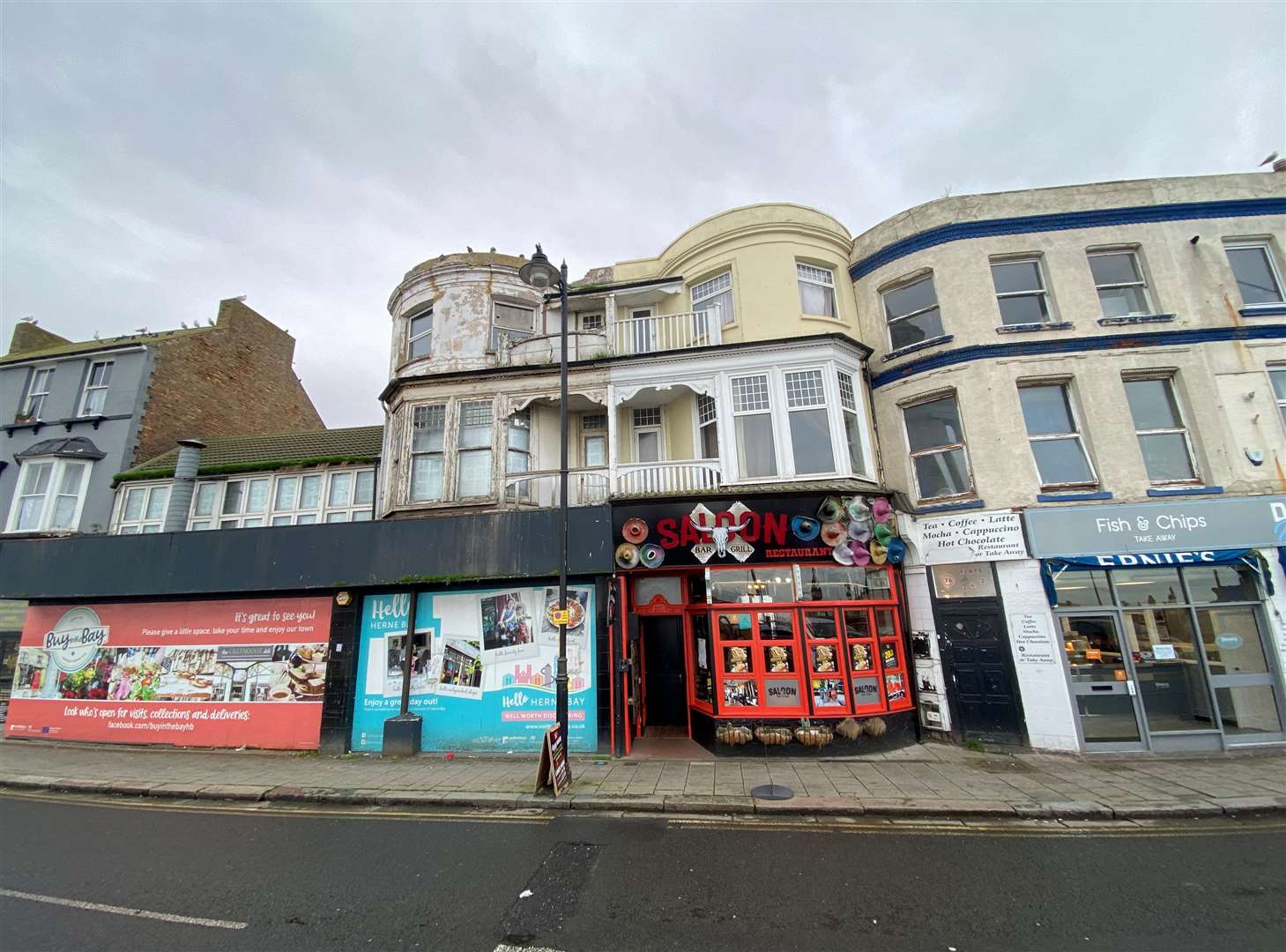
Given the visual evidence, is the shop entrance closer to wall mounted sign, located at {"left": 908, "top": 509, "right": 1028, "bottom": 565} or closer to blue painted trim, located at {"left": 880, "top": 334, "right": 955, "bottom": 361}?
wall mounted sign, located at {"left": 908, "top": 509, "right": 1028, "bottom": 565}

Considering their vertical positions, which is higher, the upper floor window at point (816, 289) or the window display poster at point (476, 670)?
the upper floor window at point (816, 289)

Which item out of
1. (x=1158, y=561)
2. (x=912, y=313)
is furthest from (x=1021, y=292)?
(x=1158, y=561)

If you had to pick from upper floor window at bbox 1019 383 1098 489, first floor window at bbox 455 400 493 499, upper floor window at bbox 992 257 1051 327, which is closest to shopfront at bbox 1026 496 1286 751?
upper floor window at bbox 1019 383 1098 489

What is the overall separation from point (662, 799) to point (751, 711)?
3.04 m

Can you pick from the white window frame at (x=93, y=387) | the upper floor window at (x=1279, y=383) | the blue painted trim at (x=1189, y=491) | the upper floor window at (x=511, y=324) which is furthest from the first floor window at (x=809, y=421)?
the white window frame at (x=93, y=387)

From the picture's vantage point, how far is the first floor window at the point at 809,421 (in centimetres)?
1135

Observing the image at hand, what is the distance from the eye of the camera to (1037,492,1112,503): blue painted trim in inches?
405

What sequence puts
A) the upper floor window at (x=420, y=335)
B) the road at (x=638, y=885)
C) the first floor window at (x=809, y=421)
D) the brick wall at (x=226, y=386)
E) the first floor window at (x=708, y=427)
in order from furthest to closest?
the brick wall at (x=226, y=386) < the upper floor window at (x=420, y=335) < the first floor window at (x=708, y=427) < the first floor window at (x=809, y=421) < the road at (x=638, y=885)

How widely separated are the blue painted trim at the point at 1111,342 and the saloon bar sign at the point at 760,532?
3.85m

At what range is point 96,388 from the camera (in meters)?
17.0

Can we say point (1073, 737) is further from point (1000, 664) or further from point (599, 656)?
point (599, 656)

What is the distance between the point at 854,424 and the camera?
11.9 metres

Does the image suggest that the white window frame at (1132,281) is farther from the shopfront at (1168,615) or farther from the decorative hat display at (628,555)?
the decorative hat display at (628,555)

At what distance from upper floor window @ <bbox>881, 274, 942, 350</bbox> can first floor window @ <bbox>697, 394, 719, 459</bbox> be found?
4.66 meters
